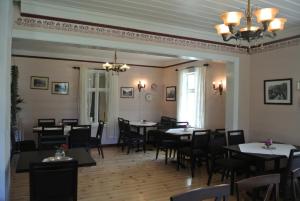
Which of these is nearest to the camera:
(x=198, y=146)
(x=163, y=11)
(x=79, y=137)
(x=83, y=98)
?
(x=163, y=11)

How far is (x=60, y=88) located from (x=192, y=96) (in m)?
3.81

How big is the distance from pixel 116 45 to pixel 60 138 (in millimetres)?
1838

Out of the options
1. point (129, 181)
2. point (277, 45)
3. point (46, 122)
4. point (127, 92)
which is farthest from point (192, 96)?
point (46, 122)

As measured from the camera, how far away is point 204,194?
1550 mm

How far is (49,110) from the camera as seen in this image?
22.0ft

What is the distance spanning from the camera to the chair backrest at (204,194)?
145cm

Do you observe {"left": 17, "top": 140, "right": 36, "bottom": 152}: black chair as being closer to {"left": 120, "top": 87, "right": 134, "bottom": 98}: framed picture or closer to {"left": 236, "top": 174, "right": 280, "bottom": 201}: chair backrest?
{"left": 120, "top": 87, "right": 134, "bottom": 98}: framed picture

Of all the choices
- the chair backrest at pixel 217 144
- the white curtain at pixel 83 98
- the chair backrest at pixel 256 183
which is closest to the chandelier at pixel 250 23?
the chair backrest at pixel 256 183

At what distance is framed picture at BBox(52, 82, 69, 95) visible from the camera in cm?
676

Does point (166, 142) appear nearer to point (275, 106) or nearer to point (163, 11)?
point (275, 106)

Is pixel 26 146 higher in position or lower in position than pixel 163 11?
lower

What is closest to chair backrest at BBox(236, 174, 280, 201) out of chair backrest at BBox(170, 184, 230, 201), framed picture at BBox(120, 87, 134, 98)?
chair backrest at BBox(170, 184, 230, 201)

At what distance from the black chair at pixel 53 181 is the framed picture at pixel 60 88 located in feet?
16.3

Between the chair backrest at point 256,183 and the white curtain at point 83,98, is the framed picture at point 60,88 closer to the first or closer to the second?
the white curtain at point 83,98
